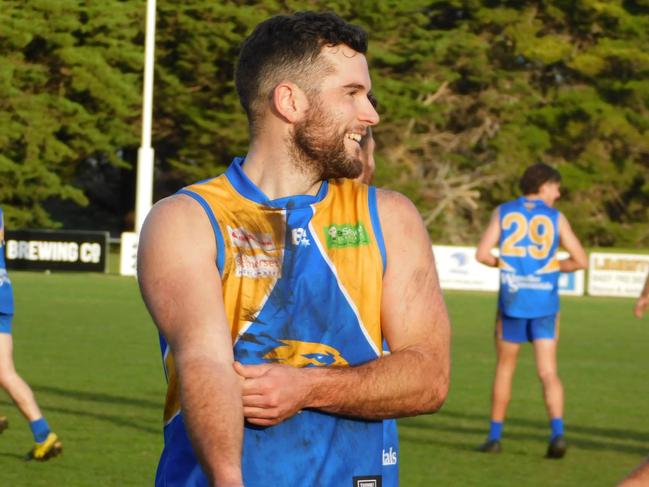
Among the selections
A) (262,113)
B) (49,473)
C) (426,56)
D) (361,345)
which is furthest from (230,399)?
(426,56)

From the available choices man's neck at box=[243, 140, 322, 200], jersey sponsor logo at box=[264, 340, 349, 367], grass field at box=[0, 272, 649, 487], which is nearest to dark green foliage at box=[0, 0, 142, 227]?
grass field at box=[0, 272, 649, 487]

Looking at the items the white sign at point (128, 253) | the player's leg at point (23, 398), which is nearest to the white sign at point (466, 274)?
the white sign at point (128, 253)

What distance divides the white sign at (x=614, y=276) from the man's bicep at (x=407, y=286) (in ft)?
101

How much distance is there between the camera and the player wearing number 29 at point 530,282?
1030 cm

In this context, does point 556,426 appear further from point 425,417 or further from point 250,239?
point 250,239

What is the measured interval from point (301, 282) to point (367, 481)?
468 millimetres

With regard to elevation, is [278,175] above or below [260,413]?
above

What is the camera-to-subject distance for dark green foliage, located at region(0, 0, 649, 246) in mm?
47125

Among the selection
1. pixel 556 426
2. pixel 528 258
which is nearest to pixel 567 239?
pixel 528 258

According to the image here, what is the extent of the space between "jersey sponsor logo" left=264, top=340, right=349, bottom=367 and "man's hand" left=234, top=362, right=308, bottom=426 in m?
0.11

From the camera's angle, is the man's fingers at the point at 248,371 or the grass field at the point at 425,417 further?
the grass field at the point at 425,417

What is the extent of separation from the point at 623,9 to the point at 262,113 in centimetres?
5181

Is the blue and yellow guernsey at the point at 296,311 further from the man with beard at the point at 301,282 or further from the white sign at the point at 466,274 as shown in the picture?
the white sign at the point at 466,274

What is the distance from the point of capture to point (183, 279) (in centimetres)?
302
